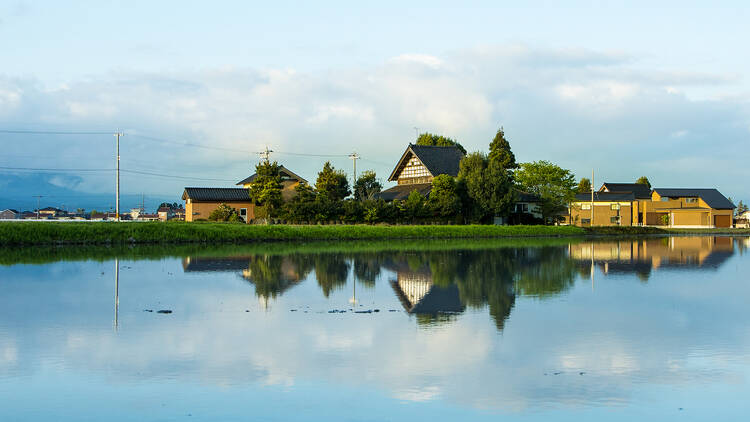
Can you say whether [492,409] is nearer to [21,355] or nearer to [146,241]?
[21,355]

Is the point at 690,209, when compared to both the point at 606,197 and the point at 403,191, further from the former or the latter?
the point at 403,191

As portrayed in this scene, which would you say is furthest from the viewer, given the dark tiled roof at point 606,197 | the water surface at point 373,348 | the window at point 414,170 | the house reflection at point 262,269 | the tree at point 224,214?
the dark tiled roof at point 606,197

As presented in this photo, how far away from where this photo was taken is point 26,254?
2481cm

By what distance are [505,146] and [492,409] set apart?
51812mm

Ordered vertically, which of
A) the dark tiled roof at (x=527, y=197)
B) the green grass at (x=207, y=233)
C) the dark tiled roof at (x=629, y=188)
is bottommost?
the green grass at (x=207, y=233)

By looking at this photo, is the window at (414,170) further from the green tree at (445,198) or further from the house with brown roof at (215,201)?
the house with brown roof at (215,201)

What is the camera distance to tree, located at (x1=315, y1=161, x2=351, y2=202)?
46344 mm

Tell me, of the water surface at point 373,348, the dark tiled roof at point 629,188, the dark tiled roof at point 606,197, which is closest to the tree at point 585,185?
the dark tiled roof at point 629,188

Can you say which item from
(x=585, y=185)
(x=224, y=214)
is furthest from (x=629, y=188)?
(x=224, y=214)

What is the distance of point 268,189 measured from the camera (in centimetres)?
4281

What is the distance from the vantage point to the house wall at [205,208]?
48344mm

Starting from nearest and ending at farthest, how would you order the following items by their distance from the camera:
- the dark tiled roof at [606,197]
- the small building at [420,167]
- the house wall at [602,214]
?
the small building at [420,167] < the house wall at [602,214] < the dark tiled roof at [606,197]

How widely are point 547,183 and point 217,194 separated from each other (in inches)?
1012

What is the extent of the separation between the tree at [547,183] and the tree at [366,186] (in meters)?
11.4
